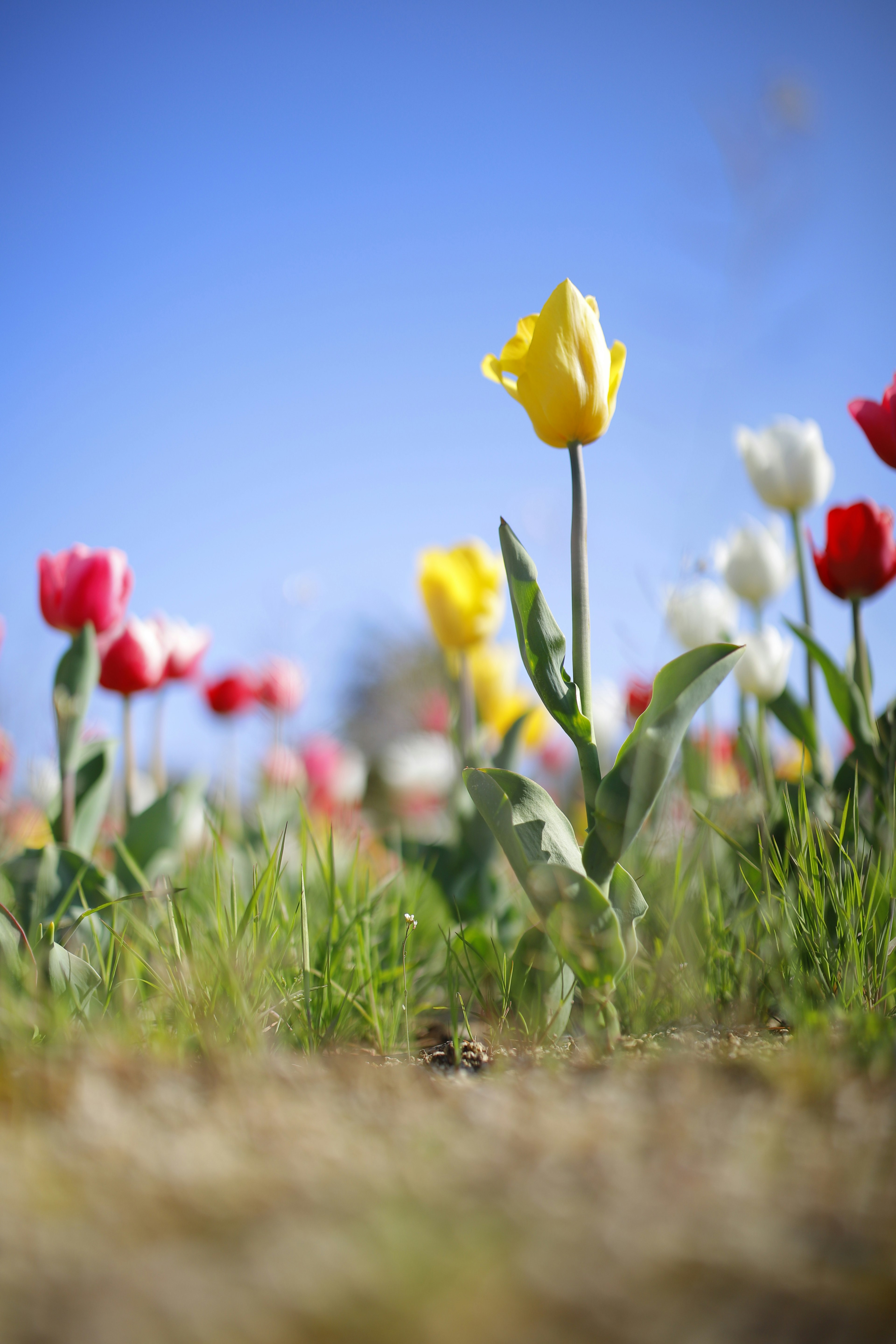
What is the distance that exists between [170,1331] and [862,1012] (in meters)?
0.78

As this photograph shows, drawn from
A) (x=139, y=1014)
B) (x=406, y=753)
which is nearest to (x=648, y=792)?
(x=139, y=1014)

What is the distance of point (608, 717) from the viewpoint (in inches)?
120

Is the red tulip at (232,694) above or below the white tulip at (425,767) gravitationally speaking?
above

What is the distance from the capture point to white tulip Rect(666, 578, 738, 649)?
5.84 feet


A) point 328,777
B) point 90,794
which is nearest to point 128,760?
point 90,794

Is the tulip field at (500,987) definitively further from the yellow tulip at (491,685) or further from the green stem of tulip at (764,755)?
the yellow tulip at (491,685)

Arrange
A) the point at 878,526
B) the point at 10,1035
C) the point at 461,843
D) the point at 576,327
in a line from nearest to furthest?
the point at 10,1035, the point at 576,327, the point at 878,526, the point at 461,843

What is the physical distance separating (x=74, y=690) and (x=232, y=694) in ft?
4.45

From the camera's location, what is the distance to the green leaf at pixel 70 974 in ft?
3.63

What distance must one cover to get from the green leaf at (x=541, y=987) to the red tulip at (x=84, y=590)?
1.04 metres

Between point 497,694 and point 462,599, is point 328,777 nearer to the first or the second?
point 497,694

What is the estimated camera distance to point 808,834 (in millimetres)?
1095

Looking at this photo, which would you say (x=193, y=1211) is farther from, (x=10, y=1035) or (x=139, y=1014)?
(x=139, y=1014)

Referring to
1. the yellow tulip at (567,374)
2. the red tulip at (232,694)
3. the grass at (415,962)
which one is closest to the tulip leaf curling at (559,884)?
the grass at (415,962)
